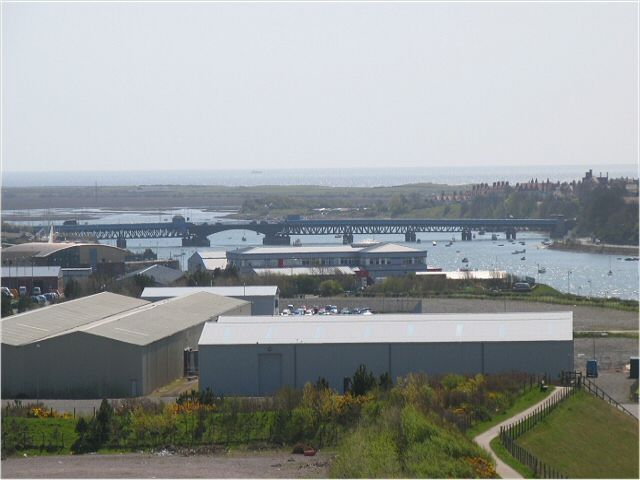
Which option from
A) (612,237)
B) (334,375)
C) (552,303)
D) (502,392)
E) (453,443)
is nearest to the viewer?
(453,443)

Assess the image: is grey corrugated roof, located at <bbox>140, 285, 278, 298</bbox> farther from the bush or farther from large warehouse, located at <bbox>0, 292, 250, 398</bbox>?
the bush

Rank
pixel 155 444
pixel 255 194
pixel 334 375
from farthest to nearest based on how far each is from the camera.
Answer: pixel 255 194
pixel 334 375
pixel 155 444

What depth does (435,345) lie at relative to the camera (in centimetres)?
1314

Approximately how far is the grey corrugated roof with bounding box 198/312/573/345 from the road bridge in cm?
3667

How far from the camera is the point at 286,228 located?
176ft

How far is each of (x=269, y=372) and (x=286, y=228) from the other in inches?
1596

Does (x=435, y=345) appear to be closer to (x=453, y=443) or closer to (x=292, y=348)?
(x=292, y=348)

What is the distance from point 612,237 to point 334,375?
36.5 m

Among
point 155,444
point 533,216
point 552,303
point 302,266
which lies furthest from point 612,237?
point 155,444

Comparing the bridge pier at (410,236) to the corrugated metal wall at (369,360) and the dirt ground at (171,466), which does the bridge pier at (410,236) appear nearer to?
the corrugated metal wall at (369,360)

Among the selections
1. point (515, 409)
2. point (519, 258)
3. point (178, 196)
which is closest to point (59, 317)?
point (515, 409)

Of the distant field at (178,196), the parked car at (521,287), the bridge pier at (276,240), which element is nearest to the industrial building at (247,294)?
the parked car at (521,287)

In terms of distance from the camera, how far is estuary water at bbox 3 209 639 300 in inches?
1221

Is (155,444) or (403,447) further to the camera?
(155,444)
